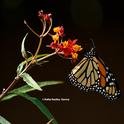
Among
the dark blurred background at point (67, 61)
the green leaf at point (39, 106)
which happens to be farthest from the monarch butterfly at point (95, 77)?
the dark blurred background at point (67, 61)

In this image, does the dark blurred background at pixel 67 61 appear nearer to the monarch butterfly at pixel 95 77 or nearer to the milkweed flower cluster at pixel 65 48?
the monarch butterfly at pixel 95 77

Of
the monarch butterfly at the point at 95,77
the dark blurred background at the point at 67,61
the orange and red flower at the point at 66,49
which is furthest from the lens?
the dark blurred background at the point at 67,61

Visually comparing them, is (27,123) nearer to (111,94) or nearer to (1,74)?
Result: (1,74)

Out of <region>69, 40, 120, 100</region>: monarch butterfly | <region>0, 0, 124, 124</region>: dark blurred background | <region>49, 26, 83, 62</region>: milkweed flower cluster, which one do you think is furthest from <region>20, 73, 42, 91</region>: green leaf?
<region>0, 0, 124, 124</region>: dark blurred background

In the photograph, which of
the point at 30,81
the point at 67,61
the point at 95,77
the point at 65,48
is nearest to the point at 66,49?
the point at 65,48

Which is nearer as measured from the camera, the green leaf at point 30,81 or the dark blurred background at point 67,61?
the green leaf at point 30,81

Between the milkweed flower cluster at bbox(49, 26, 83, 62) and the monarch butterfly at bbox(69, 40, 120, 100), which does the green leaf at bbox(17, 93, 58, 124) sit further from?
the monarch butterfly at bbox(69, 40, 120, 100)

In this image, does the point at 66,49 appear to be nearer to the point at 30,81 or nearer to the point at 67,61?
the point at 30,81
